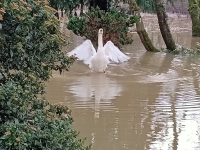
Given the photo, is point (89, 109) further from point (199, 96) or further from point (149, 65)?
point (149, 65)

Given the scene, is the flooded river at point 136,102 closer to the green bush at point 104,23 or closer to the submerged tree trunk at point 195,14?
the green bush at point 104,23

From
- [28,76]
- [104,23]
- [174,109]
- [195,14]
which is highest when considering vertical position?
[195,14]

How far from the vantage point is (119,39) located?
13.4m

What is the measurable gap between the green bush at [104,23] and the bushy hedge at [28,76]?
383 inches

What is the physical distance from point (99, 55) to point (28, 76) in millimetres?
7945

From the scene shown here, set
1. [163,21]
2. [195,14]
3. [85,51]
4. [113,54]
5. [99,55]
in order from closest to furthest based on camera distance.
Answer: [99,55]
[85,51]
[113,54]
[163,21]
[195,14]

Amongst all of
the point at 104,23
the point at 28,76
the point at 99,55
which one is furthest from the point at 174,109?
the point at 104,23

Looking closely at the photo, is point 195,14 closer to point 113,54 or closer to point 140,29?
point 140,29

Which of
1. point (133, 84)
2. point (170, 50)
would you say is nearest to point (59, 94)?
point (133, 84)

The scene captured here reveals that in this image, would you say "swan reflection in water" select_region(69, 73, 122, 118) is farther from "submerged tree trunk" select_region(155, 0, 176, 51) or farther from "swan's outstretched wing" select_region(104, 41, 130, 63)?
"submerged tree trunk" select_region(155, 0, 176, 51)

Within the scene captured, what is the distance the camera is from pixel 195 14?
19172mm

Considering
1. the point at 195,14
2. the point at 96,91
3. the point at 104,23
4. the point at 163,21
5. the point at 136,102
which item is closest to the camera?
the point at 136,102

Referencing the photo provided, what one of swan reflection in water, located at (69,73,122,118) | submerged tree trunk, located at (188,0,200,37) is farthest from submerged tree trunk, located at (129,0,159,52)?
submerged tree trunk, located at (188,0,200,37)

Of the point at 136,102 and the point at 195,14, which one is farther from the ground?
the point at 195,14
